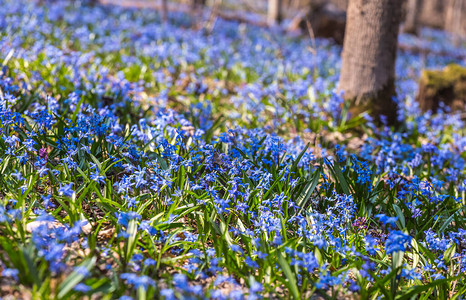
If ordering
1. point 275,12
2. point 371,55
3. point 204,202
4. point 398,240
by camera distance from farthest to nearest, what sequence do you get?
1. point 275,12
2. point 371,55
3. point 204,202
4. point 398,240

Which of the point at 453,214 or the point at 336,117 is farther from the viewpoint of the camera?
the point at 336,117

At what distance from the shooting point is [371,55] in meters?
5.58

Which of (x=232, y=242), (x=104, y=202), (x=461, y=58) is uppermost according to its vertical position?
(x=461, y=58)

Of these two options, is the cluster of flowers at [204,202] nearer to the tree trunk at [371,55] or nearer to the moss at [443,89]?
the tree trunk at [371,55]

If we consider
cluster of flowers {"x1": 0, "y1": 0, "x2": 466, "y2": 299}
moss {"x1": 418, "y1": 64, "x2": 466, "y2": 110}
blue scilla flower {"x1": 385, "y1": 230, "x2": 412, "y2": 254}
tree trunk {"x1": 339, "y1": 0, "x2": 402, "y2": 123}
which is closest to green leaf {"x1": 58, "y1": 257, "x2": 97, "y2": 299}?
cluster of flowers {"x1": 0, "y1": 0, "x2": 466, "y2": 299}

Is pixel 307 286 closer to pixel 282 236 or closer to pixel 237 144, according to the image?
pixel 282 236

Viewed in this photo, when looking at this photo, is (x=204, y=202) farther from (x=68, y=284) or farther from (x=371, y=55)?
(x=371, y=55)

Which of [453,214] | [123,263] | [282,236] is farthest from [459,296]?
[123,263]

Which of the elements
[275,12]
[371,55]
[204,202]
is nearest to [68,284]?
[204,202]

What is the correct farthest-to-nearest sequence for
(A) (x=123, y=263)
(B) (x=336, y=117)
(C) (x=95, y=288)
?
(B) (x=336, y=117), (A) (x=123, y=263), (C) (x=95, y=288)

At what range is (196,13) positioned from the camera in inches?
606

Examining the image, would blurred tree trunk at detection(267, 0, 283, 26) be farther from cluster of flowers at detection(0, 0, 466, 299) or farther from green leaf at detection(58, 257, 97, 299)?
green leaf at detection(58, 257, 97, 299)

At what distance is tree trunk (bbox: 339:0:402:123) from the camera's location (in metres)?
5.44

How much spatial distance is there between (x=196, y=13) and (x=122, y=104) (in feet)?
38.8
